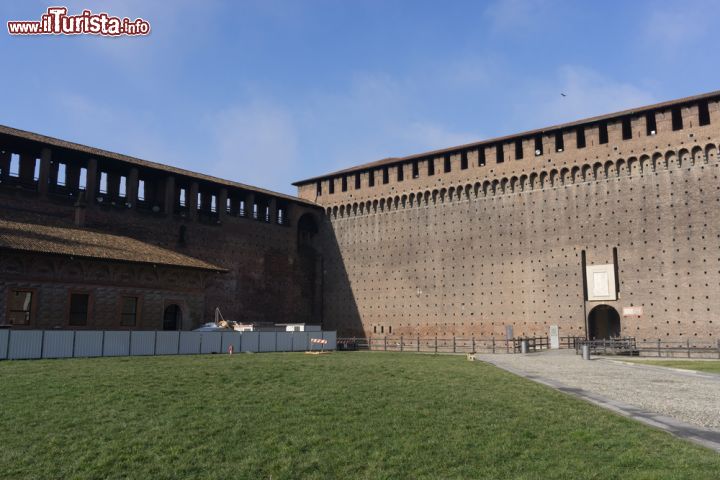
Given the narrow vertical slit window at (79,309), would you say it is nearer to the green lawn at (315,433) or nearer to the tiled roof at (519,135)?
the green lawn at (315,433)

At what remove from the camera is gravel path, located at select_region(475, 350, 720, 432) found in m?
8.38

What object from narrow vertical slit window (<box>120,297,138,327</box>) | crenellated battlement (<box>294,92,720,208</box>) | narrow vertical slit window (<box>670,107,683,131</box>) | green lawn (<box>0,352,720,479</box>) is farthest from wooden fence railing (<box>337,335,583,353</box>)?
green lawn (<box>0,352,720,479</box>)

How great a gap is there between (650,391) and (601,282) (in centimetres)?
1625

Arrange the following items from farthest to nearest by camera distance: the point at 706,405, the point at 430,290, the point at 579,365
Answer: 1. the point at 430,290
2. the point at 579,365
3. the point at 706,405

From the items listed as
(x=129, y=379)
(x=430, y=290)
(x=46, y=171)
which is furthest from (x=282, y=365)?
(x=430, y=290)

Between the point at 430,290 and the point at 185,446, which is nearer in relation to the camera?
the point at 185,446

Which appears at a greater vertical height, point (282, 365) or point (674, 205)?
point (674, 205)

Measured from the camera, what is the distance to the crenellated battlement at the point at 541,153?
2450cm

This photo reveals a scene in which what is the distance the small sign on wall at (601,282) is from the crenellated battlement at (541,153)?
190 inches

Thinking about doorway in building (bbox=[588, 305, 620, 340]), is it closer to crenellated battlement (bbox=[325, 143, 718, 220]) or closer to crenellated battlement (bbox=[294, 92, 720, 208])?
crenellated battlement (bbox=[325, 143, 718, 220])

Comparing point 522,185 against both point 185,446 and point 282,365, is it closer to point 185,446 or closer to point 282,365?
point 282,365

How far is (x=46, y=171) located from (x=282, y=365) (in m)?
16.2

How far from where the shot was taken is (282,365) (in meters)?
14.5

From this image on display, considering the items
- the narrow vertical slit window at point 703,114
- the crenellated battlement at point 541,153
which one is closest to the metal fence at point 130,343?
the crenellated battlement at point 541,153
